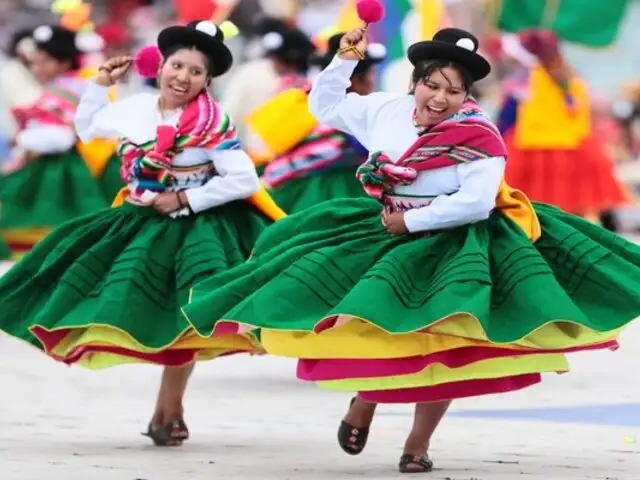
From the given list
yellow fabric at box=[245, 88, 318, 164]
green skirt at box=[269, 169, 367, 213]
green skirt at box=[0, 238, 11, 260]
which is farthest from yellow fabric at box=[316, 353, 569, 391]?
green skirt at box=[0, 238, 11, 260]

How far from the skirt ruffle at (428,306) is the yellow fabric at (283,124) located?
3.63 meters

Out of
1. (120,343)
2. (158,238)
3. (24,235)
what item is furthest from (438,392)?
(24,235)

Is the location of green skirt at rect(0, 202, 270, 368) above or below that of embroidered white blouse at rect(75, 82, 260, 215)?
below

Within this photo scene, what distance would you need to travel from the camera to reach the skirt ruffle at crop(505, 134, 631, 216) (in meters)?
17.5

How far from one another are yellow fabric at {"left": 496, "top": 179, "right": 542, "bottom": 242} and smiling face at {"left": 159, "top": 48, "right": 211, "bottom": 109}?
1407 millimetres

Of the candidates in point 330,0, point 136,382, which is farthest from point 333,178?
point 330,0

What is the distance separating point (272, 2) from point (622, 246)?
34.1 ft

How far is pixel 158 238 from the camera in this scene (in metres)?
7.96

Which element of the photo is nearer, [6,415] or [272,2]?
[6,415]

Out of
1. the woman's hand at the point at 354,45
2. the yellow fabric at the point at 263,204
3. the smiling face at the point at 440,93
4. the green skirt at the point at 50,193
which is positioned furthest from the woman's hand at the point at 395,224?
the green skirt at the point at 50,193

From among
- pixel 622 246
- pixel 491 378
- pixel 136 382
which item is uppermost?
pixel 622 246

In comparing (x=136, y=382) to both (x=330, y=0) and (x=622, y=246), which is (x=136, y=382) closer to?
(x=622, y=246)

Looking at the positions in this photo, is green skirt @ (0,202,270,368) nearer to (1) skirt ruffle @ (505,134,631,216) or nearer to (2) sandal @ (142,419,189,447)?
(2) sandal @ (142,419,189,447)

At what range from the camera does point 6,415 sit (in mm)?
9016
